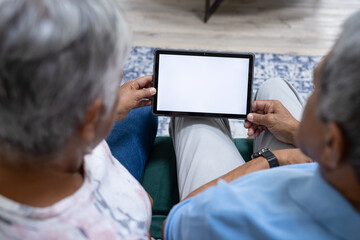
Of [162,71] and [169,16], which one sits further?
[169,16]

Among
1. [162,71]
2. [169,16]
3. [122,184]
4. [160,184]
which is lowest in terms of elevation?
[160,184]

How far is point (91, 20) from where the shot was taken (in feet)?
1.36

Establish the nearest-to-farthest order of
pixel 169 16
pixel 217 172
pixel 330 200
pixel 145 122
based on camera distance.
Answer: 1. pixel 330 200
2. pixel 217 172
3. pixel 145 122
4. pixel 169 16

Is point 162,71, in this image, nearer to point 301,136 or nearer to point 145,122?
point 145,122

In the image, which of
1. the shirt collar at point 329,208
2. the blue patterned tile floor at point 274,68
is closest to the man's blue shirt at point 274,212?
the shirt collar at point 329,208

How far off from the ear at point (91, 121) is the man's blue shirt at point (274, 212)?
27 centimetres

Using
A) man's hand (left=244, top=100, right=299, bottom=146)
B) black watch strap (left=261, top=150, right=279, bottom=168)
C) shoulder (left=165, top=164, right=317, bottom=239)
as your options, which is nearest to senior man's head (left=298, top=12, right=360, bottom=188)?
shoulder (left=165, top=164, right=317, bottom=239)

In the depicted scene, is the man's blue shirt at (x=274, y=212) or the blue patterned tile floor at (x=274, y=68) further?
the blue patterned tile floor at (x=274, y=68)

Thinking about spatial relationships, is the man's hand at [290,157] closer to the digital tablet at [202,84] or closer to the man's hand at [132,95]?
the digital tablet at [202,84]

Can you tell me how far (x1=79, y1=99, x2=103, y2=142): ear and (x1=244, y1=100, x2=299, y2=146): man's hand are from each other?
0.68 metres

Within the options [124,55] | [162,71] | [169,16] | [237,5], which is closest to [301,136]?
[124,55]

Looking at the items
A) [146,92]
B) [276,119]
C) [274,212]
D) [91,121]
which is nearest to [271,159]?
[276,119]

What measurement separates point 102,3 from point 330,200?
0.45 m

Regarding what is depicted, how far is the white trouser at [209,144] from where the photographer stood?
0.97 meters
